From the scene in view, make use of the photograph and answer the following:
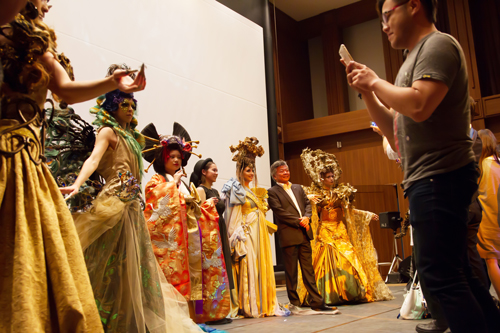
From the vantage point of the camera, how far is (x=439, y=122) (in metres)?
1.44

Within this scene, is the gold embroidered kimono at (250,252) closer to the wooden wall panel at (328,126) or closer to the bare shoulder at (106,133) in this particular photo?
the bare shoulder at (106,133)

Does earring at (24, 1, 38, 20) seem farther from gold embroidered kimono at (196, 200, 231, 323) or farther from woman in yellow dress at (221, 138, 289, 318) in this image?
woman in yellow dress at (221, 138, 289, 318)

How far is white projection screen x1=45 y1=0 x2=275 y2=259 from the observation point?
4.59 meters

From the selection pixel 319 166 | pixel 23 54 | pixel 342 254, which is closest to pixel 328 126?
pixel 319 166

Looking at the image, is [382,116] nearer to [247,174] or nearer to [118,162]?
[118,162]

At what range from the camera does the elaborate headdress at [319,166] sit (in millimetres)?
5257

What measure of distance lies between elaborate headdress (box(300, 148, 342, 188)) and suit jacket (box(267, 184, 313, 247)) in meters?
0.49

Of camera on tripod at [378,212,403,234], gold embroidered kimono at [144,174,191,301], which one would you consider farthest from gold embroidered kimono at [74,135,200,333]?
camera on tripod at [378,212,403,234]

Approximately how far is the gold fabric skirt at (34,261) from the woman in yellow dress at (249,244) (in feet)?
9.98

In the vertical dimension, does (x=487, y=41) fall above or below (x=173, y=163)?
above

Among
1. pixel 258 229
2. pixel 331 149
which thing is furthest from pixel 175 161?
pixel 331 149

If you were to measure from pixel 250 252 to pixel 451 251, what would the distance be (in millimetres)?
3164

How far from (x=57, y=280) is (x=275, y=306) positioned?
329cm

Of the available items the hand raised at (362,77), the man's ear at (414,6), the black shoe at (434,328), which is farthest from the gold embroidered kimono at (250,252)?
the man's ear at (414,6)
